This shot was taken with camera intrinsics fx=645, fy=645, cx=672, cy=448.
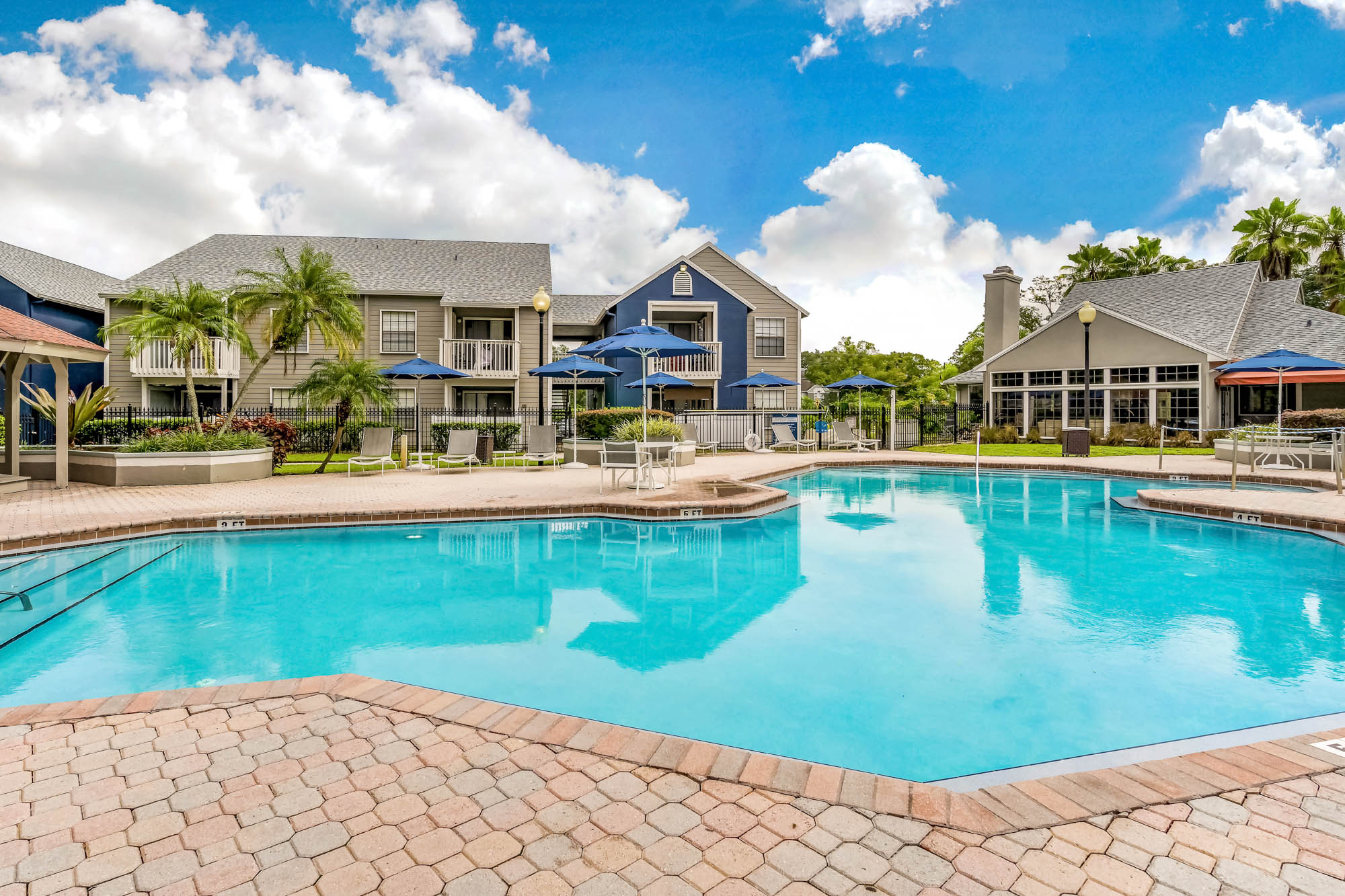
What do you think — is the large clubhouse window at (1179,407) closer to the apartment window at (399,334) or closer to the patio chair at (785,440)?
the patio chair at (785,440)

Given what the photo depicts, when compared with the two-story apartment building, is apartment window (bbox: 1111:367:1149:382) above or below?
below

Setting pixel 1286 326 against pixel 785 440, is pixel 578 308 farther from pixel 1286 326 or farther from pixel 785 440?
pixel 1286 326

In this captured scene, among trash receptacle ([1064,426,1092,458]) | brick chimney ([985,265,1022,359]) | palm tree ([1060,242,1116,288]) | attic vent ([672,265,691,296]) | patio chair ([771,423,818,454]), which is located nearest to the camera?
trash receptacle ([1064,426,1092,458])

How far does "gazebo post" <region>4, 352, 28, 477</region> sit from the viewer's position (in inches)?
467

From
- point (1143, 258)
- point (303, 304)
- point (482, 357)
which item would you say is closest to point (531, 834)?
point (303, 304)

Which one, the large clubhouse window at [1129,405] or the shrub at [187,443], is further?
the large clubhouse window at [1129,405]

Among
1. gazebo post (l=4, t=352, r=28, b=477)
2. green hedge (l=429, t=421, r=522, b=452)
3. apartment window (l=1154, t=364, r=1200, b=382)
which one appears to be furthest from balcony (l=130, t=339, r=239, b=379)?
apartment window (l=1154, t=364, r=1200, b=382)

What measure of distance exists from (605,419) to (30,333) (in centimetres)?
1123

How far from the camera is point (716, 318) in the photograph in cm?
2462

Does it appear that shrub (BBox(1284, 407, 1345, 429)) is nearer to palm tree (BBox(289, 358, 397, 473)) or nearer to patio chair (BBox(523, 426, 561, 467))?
patio chair (BBox(523, 426, 561, 467))

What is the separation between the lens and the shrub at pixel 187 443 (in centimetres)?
1233

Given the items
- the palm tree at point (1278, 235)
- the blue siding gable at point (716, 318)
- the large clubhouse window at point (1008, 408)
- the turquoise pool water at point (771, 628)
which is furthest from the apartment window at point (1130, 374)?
the turquoise pool water at point (771, 628)

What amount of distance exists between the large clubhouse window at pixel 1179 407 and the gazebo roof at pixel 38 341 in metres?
29.7

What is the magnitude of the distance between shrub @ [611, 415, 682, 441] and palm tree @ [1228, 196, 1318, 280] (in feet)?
101
